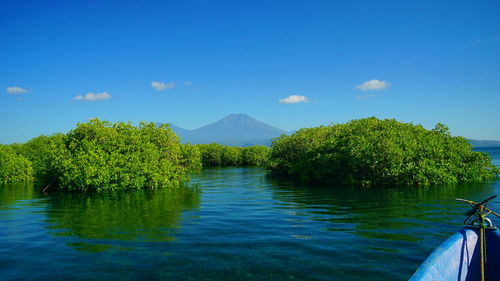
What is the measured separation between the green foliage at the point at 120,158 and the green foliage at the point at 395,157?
48.3 feet

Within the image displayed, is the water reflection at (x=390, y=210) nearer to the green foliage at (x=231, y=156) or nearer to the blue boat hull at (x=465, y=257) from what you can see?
the blue boat hull at (x=465, y=257)

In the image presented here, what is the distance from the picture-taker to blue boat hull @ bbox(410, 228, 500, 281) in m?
5.76

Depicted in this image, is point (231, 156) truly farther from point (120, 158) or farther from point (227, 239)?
point (227, 239)

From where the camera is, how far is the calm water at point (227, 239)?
8.33 metres

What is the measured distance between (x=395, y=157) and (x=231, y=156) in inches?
2362

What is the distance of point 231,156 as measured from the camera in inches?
3275

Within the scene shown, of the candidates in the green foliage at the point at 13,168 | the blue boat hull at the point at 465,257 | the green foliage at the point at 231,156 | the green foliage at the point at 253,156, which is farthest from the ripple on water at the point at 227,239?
the green foliage at the point at 231,156

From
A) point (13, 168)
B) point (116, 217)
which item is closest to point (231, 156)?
point (13, 168)

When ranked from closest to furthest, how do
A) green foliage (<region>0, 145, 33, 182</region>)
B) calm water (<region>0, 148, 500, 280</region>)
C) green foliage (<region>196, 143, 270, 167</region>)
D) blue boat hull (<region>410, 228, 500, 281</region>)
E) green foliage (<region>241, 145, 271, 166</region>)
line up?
1. blue boat hull (<region>410, 228, 500, 281</region>)
2. calm water (<region>0, 148, 500, 280</region>)
3. green foliage (<region>0, 145, 33, 182</region>)
4. green foliage (<region>241, 145, 271, 166</region>)
5. green foliage (<region>196, 143, 270, 167</region>)

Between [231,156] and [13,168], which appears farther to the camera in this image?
[231,156]

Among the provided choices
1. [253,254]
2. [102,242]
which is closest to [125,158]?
[102,242]

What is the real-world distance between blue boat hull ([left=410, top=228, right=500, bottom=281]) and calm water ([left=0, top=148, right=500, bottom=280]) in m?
1.41

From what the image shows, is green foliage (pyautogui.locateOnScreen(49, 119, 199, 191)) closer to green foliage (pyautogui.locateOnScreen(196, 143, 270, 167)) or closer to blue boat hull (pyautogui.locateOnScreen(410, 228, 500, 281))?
blue boat hull (pyautogui.locateOnScreen(410, 228, 500, 281))

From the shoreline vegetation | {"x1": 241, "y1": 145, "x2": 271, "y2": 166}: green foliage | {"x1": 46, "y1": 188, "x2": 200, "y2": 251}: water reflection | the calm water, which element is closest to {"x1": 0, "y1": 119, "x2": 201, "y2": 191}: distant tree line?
the shoreline vegetation
